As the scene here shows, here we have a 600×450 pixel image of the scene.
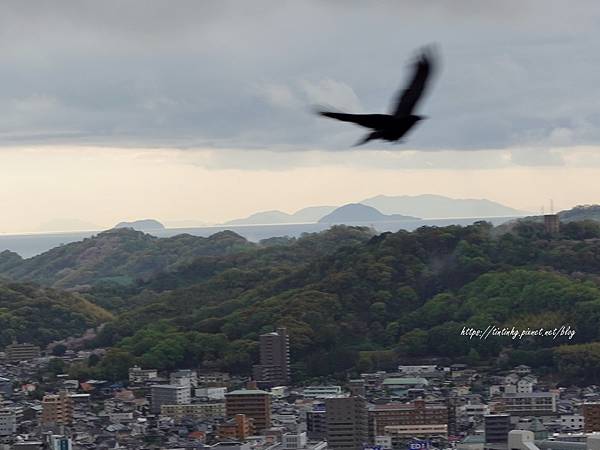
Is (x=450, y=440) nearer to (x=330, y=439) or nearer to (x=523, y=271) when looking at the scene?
(x=330, y=439)

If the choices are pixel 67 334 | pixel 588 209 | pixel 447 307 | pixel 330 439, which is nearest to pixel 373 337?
pixel 447 307

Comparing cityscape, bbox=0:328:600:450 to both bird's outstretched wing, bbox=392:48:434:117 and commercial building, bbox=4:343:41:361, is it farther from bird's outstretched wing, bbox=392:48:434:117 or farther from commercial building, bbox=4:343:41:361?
bird's outstretched wing, bbox=392:48:434:117

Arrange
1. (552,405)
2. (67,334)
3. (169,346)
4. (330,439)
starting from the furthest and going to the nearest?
1. (67,334)
2. (169,346)
3. (552,405)
4. (330,439)

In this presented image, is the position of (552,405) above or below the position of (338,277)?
below

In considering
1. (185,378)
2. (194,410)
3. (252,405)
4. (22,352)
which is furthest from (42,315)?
(252,405)

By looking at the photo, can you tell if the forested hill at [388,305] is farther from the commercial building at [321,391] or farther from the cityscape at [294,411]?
the commercial building at [321,391]

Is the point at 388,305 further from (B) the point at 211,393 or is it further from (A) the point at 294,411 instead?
(A) the point at 294,411

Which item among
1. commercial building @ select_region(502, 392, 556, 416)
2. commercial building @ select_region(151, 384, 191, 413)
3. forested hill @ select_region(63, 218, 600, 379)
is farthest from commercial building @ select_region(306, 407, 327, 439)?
forested hill @ select_region(63, 218, 600, 379)
